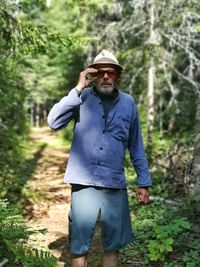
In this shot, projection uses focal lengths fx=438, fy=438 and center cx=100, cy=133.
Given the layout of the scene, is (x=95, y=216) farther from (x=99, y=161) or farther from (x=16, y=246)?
(x=16, y=246)

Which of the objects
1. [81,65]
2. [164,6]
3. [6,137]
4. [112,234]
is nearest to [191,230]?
[112,234]

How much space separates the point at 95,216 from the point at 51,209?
562 cm

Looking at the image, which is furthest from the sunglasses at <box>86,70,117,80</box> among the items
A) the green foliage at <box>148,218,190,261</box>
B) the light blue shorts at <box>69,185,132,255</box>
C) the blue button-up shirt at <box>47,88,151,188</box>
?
the green foliage at <box>148,218,190,261</box>

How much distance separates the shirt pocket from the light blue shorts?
574 mm

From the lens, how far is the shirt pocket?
4.64m

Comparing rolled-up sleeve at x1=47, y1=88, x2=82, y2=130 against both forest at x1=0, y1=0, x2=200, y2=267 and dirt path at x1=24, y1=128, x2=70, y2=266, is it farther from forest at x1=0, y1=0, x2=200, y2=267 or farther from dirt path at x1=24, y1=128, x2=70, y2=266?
dirt path at x1=24, y1=128, x2=70, y2=266

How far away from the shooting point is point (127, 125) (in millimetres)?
4723

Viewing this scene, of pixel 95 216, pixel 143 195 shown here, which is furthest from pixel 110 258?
pixel 143 195

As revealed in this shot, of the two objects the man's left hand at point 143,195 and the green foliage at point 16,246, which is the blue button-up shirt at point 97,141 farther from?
the green foliage at point 16,246

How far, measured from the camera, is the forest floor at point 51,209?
6894mm

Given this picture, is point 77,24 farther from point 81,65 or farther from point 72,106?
point 72,106

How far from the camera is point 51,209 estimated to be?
10.0 metres

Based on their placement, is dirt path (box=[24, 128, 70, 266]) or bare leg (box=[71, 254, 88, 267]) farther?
dirt path (box=[24, 128, 70, 266])

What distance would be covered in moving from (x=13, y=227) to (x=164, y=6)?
12606mm
